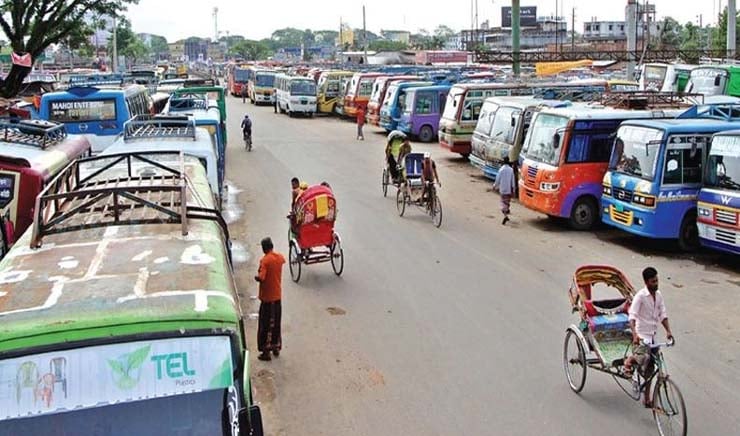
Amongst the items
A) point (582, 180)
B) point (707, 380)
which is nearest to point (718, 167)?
point (582, 180)

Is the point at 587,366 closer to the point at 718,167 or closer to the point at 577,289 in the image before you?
the point at 577,289

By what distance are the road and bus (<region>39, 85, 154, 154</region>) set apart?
4.83 meters

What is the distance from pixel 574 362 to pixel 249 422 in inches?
174

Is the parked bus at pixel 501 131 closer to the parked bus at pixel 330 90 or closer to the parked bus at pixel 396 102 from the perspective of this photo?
the parked bus at pixel 396 102

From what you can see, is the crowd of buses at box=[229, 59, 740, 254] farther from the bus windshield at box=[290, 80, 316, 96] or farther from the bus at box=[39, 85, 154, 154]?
the bus windshield at box=[290, 80, 316, 96]

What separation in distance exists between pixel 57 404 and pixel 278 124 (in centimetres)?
3629

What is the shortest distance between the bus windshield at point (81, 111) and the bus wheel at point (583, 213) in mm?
11940

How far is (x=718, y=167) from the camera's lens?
13188 mm

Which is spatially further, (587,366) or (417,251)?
(417,251)

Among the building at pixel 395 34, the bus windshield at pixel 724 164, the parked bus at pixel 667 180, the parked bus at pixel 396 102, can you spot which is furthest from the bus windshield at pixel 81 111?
the building at pixel 395 34

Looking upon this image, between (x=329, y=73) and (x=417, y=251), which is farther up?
(x=329, y=73)

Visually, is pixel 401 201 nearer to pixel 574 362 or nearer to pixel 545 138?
pixel 545 138

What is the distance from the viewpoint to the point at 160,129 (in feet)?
47.9

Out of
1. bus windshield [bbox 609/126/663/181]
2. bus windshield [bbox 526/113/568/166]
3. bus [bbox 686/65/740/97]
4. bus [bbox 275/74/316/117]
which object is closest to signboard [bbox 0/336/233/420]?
bus windshield [bbox 609/126/663/181]
